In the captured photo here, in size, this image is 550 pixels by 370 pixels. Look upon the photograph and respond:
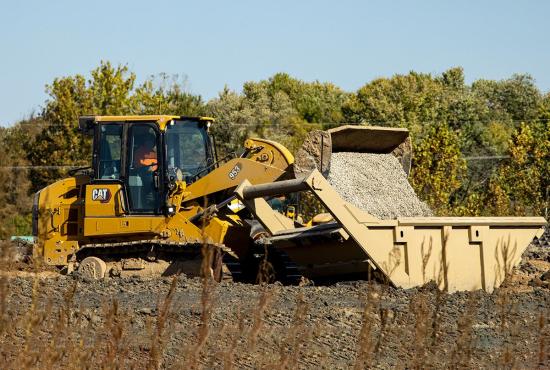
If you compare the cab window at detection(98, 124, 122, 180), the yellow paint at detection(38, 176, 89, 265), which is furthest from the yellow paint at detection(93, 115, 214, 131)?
the yellow paint at detection(38, 176, 89, 265)

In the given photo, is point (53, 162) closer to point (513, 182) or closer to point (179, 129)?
point (513, 182)

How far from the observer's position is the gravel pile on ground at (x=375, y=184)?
44.0ft

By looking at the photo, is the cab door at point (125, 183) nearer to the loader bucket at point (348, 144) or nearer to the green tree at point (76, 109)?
the loader bucket at point (348, 144)

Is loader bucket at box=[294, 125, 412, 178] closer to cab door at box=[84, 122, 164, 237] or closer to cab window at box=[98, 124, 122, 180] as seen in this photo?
cab door at box=[84, 122, 164, 237]

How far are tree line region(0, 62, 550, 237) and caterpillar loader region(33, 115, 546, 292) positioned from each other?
5.81 m

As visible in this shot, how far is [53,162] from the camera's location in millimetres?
38938

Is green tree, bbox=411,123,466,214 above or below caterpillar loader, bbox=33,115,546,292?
above

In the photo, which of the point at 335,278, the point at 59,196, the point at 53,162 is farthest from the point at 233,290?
the point at 53,162

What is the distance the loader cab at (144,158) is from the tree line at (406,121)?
598 centimetres

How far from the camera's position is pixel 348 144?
1438 cm

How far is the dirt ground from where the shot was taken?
3.60 m

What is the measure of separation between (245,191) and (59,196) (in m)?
4.53

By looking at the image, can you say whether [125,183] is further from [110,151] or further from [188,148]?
[188,148]

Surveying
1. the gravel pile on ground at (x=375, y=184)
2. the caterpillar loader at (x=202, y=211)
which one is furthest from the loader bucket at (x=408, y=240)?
the gravel pile on ground at (x=375, y=184)
